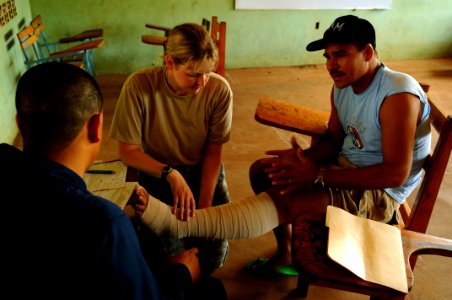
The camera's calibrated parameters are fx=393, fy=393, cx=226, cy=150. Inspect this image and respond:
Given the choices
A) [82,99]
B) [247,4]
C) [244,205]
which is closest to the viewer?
[82,99]

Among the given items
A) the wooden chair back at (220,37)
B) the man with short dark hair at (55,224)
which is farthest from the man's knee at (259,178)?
the wooden chair back at (220,37)

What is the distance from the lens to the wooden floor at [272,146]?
184cm

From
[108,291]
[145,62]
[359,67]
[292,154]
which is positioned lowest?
[145,62]

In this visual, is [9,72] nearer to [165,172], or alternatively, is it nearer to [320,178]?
[165,172]

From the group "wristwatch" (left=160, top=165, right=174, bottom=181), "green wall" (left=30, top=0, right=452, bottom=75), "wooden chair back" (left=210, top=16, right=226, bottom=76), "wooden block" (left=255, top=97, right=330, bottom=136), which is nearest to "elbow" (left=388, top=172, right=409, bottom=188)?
"wooden block" (left=255, top=97, right=330, bottom=136)

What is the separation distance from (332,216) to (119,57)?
160 inches

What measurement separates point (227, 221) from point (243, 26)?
391 cm

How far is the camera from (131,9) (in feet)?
14.8

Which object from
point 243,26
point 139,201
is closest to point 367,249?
point 139,201

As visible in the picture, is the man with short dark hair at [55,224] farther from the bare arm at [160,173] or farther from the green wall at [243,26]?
the green wall at [243,26]

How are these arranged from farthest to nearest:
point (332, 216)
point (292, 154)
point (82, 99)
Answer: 1. point (292, 154)
2. point (332, 216)
3. point (82, 99)

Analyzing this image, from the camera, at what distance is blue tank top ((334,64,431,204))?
4.58ft

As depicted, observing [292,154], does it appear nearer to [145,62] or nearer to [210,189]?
[210,189]

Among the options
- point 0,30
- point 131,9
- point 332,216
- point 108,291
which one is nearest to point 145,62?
point 131,9
